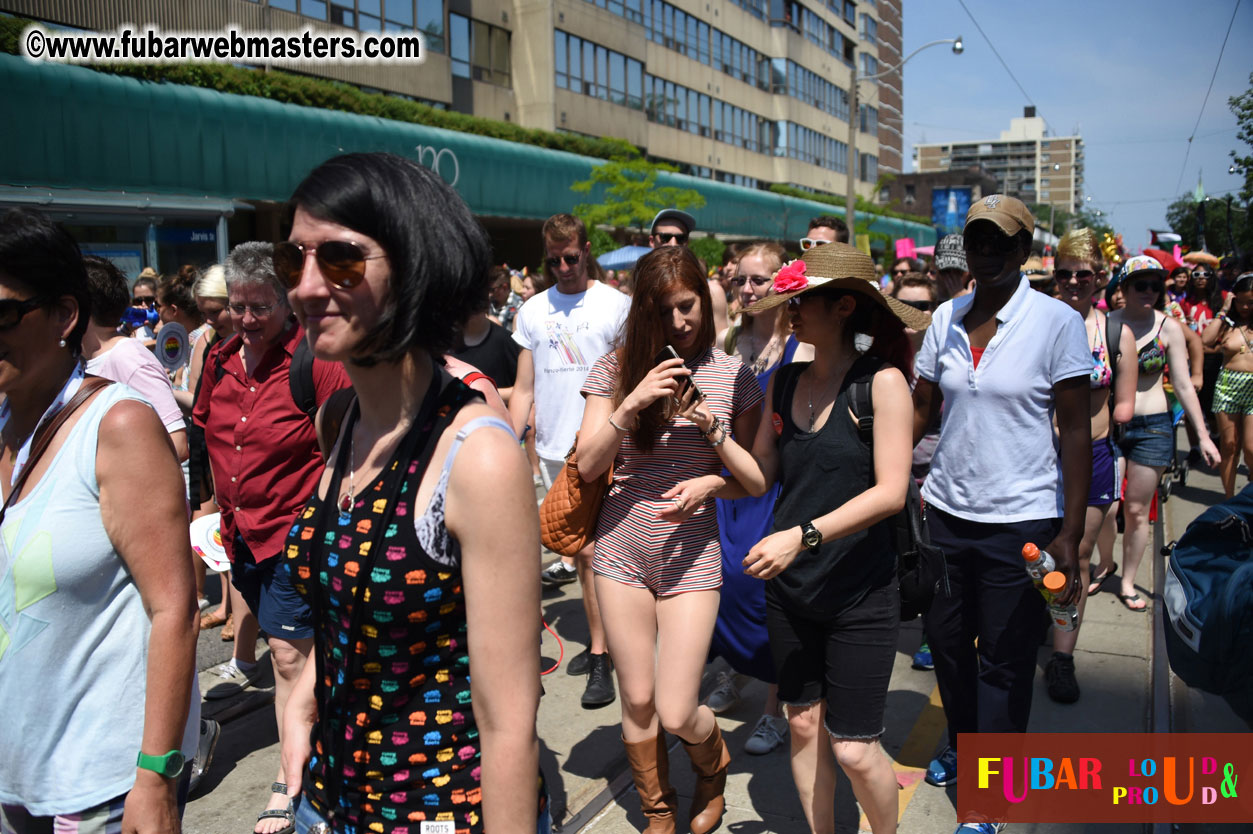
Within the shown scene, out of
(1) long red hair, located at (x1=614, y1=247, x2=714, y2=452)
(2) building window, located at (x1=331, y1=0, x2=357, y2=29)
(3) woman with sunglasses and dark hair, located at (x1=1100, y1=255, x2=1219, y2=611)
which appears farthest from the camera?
(2) building window, located at (x1=331, y1=0, x2=357, y2=29)

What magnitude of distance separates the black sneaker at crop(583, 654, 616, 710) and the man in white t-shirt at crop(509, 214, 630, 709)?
339 millimetres

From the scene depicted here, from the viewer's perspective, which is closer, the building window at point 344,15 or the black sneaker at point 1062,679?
the black sneaker at point 1062,679

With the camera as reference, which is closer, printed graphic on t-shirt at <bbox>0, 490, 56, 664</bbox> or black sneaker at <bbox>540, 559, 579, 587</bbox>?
printed graphic on t-shirt at <bbox>0, 490, 56, 664</bbox>

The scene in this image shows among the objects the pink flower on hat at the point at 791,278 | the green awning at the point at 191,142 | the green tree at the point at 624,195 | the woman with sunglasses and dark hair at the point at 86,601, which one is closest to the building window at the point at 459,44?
the green awning at the point at 191,142

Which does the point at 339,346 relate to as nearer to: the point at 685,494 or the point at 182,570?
the point at 182,570

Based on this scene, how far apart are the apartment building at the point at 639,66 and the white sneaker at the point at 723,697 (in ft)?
65.9

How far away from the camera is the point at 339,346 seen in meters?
1.68

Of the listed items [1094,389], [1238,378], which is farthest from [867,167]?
[1094,389]

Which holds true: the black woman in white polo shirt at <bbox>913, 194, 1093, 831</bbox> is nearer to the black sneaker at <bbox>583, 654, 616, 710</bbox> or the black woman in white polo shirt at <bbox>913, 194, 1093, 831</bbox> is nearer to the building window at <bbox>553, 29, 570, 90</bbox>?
the black sneaker at <bbox>583, 654, 616, 710</bbox>

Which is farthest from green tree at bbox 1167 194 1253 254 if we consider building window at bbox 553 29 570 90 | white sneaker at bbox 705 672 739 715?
building window at bbox 553 29 570 90

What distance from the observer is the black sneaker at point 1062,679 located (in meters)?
4.77

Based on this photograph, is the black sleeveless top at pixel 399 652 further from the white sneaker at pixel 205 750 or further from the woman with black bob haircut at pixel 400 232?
the white sneaker at pixel 205 750

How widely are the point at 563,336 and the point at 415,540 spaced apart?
3.88 metres

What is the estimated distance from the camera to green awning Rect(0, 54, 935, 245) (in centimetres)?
1641
